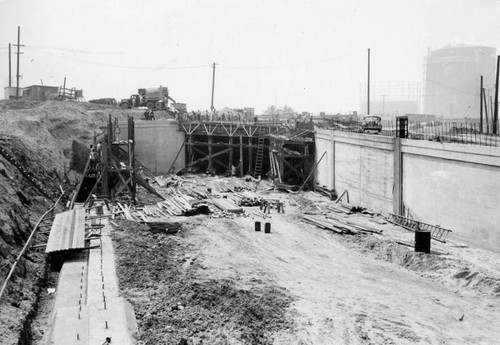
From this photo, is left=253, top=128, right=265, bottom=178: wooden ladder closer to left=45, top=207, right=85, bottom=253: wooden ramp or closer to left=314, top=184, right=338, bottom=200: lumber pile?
left=314, top=184, right=338, bottom=200: lumber pile

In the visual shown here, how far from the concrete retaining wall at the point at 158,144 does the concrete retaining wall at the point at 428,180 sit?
1433 cm

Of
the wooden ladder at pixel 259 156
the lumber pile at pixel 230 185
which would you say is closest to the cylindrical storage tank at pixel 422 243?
the lumber pile at pixel 230 185

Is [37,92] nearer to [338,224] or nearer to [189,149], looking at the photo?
[189,149]

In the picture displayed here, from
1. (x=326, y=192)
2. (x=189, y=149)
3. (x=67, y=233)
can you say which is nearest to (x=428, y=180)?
(x=326, y=192)

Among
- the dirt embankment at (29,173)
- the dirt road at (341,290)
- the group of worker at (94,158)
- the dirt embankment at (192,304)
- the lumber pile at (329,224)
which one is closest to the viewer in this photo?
the dirt embankment at (192,304)

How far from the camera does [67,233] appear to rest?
17641mm

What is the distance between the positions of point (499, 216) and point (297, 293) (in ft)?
26.5

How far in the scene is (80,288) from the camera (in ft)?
44.9

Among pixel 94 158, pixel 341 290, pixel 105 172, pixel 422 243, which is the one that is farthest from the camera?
pixel 94 158

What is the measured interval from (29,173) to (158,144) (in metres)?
15.5

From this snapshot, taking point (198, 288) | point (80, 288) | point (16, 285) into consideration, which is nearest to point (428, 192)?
point (198, 288)

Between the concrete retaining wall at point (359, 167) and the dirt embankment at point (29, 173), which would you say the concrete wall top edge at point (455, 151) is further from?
the dirt embankment at point (29, 173)

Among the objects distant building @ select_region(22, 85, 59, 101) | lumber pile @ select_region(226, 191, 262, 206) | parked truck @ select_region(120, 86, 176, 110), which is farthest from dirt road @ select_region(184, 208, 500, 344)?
distant building @ select_region(22, 85, 59, 101)

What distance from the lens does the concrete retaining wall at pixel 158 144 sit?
39219 millimetres
